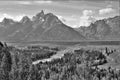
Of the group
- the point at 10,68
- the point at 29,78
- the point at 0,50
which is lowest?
the point at 29,78

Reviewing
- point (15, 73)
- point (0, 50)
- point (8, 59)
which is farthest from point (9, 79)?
point (0, 50)

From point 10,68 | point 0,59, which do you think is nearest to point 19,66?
point 10,68

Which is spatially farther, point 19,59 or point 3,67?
point 19,59

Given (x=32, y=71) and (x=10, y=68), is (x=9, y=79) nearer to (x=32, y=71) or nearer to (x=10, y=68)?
(x=10, y=68)

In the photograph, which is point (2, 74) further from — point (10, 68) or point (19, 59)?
point (19, 59)

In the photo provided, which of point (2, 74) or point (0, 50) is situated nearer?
point (2, 74)

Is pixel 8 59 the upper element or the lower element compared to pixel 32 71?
upper

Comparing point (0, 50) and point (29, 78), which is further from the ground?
point (0, 50)

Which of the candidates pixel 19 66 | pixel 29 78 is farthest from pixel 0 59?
pixel 29 78

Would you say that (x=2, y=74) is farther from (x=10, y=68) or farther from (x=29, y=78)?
(x=29, y=78)
